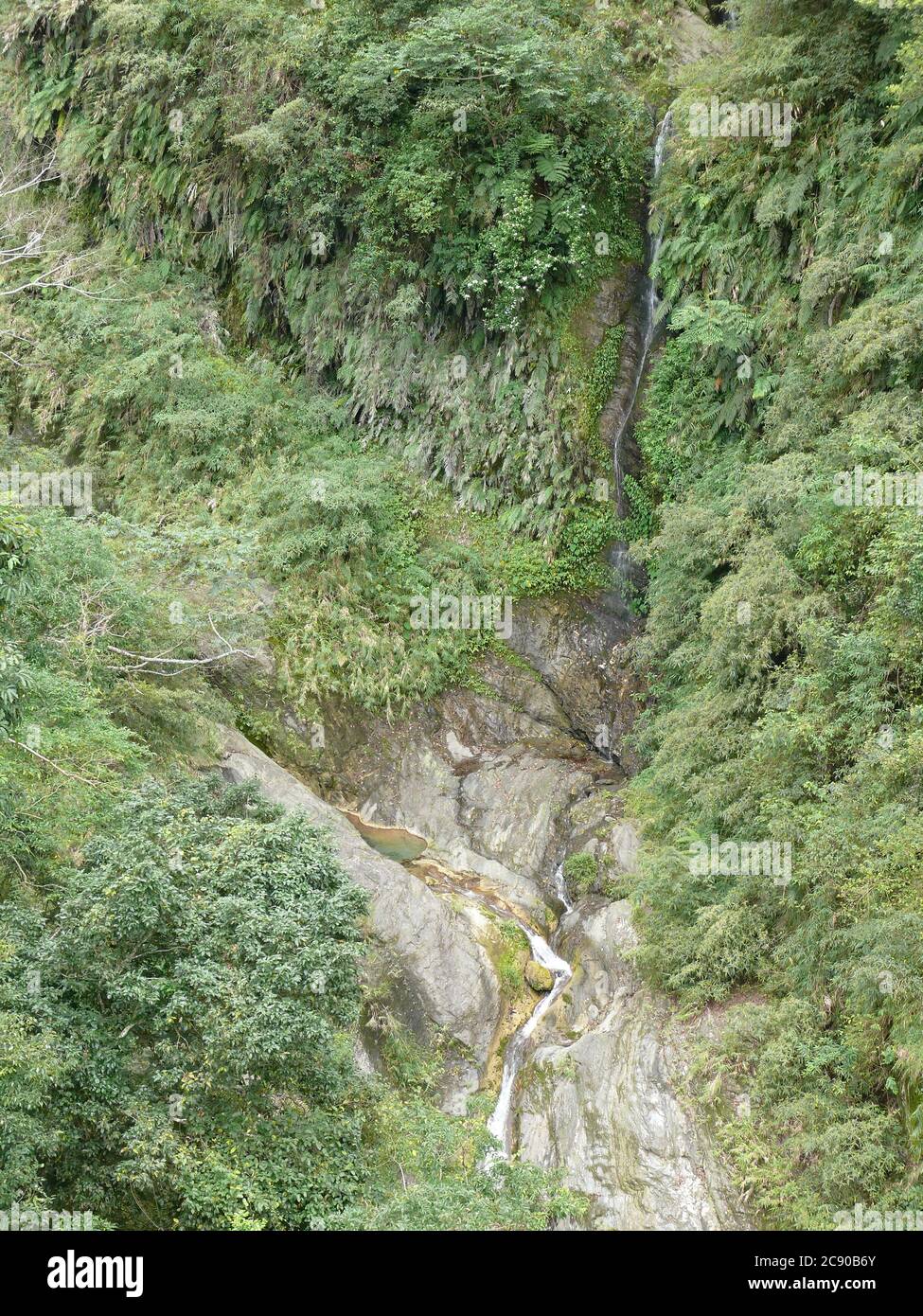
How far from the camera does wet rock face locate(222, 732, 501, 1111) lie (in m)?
12.6

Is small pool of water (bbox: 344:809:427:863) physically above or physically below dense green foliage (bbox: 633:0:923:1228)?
below

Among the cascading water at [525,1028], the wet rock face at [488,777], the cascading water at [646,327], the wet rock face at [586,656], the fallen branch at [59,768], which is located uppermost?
the cascading water at [646,327]

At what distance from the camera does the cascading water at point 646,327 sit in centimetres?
1798

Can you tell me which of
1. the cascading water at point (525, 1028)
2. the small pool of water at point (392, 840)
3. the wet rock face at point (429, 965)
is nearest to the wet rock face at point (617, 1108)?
the cascading water at point (525, 1028)

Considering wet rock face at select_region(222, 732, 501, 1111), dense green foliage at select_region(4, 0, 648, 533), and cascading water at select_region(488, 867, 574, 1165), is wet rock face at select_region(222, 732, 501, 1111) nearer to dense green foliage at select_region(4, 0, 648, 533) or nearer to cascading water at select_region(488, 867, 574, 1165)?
cascading water at select_region(488, 867, 574, 1165)

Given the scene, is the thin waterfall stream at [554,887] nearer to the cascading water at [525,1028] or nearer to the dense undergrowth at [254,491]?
the cascading water at [525,1028]

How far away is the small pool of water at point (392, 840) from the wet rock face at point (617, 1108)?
3.41 m

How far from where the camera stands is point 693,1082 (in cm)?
1048

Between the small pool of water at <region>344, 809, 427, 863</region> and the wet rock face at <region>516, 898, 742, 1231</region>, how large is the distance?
341cm

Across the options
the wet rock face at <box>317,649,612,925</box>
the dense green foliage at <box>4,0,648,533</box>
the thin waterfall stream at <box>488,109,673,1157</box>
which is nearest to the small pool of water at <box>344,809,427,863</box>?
the wet rock face at <box>317,649,612,925</box>

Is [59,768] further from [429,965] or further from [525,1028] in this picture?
[525,1028]

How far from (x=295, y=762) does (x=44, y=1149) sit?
30.2 ft

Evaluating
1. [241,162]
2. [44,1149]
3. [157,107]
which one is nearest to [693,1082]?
[44,1149]
